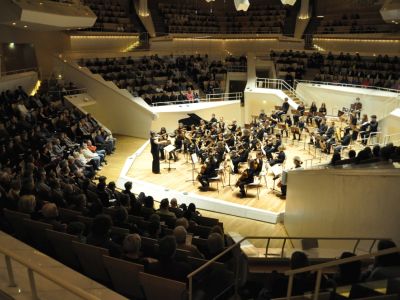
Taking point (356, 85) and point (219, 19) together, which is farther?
point (219, 19)

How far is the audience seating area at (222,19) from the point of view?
76.0 ft

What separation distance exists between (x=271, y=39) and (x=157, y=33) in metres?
6.34

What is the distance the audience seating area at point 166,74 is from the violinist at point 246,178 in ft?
24.2

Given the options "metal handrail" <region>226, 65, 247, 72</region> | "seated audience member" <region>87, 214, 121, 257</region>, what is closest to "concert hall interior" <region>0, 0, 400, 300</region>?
"seated audience member" <region>87, 214, 121, 257</region>

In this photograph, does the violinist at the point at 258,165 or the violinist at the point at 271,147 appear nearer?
the violinist at the point at 258,165

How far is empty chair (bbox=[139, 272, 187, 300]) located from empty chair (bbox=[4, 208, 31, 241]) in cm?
173

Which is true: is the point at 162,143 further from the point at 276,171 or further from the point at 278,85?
the point at 278,85

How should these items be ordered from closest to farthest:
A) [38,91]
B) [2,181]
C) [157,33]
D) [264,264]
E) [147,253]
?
[147,253], [264,264], [2,181], [38,91], [157,33]

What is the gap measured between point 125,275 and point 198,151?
7722 mm

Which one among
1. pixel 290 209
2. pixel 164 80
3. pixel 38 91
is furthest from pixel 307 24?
pixel 290 209

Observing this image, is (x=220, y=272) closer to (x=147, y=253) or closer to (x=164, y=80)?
(x=147, y=253)

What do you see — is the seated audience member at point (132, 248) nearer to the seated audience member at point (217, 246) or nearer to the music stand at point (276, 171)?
the seated audience member at point (217, 246)

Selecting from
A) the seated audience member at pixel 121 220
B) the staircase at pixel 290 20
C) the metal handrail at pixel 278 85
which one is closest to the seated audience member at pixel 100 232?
the seated audience member at pixel 121 220

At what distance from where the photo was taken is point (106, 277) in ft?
12.4
